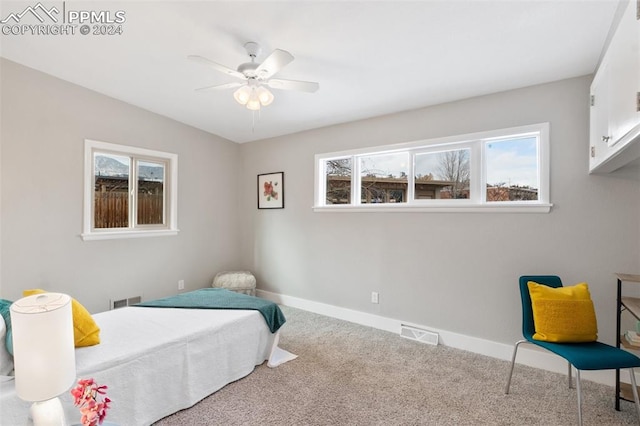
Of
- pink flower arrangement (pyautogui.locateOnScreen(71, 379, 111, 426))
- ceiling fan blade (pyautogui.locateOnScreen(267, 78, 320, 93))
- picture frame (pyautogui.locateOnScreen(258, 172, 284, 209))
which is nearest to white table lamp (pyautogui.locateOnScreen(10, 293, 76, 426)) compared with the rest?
pink flower arrangement (pyautogui.locateOnScreen(71, 379, 111, 426))

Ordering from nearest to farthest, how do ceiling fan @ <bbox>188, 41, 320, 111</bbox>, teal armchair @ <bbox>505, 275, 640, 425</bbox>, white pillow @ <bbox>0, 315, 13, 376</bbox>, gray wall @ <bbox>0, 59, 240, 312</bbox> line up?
white pillow @ <bbox>0, 315, 13, 376</bbox> → teal armchair @ <bbox>505, 275, 640, 425</bbox> → ceiling fan @ <bbox>188, 41, 320, 111</bbox> → gray wall @ <bbox>0, 59, 240, 312</bbox>

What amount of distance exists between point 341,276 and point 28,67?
12.7 feet

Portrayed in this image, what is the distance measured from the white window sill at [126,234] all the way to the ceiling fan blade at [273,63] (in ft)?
8.78

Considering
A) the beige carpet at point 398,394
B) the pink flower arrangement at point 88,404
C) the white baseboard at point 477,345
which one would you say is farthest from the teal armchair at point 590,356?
the pink flower arrangement at point 88,404

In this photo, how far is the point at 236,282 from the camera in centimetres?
437

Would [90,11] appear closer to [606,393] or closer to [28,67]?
[28,67]

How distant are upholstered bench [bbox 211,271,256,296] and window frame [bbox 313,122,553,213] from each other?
146 cm

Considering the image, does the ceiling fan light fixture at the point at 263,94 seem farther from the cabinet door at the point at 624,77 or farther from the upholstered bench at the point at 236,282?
the upholstered bench at the point at 236,282

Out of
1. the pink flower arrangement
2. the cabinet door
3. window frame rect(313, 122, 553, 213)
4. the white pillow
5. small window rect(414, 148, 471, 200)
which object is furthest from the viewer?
small window rect(414, 148, 471, 200)

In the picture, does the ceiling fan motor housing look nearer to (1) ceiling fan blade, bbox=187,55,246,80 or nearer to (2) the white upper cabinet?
(1) ceiling fan blade, bbox=187,55,246,80

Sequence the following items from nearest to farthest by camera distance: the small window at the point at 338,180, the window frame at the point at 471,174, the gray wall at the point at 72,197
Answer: the window frame at the point at 471,174
the gray wall at the point at 72,197
the small window at the point at 338,180

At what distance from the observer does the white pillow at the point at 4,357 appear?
153 cm

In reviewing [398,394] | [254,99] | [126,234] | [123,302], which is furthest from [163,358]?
[126,234]

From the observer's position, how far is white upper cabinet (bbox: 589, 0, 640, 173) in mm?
1397
